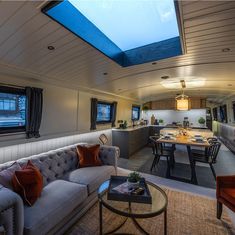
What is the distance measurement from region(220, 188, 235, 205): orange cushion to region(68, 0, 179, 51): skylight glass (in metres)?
2.39

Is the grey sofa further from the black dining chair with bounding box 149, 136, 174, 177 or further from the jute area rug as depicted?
the black dining chair with bounding box 149, 136, 174, 177

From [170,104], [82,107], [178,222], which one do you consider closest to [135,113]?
[170,104]

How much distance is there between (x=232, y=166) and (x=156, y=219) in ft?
11.5

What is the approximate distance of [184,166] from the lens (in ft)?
A: 14.5

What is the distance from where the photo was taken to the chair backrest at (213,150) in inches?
138

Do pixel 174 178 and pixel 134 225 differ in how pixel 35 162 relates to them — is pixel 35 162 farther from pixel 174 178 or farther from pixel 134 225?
pixel 174 178

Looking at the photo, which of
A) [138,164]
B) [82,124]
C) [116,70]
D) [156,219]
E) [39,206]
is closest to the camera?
[39,206]

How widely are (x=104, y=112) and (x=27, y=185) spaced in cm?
369

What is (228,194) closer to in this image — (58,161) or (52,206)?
(52,206)

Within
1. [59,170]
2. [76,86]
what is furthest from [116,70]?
[59,170]

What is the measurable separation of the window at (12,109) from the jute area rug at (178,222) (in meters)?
1.83

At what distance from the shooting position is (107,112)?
18.1 feet

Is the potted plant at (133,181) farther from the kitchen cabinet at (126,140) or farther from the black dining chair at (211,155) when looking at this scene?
the kitchen cabinet at (126,140)

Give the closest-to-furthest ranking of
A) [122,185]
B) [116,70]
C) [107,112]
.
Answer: [122,185] < [116,70] < [107,112]
